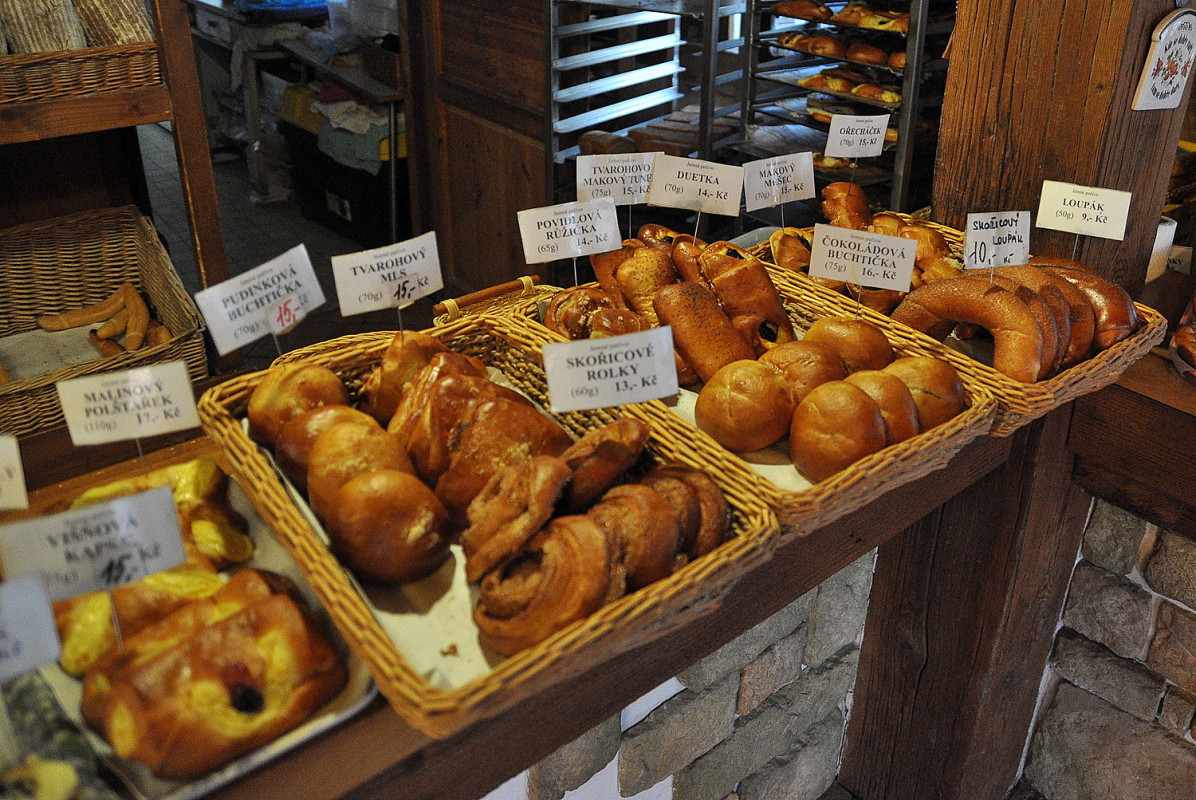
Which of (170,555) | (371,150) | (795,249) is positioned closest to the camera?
(170,555)

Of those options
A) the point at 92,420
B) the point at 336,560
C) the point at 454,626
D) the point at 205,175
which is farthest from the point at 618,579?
the point at 205,175

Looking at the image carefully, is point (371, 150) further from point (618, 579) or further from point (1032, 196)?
point (618, 579)

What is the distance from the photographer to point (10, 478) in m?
0.99

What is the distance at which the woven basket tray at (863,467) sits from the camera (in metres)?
1.18

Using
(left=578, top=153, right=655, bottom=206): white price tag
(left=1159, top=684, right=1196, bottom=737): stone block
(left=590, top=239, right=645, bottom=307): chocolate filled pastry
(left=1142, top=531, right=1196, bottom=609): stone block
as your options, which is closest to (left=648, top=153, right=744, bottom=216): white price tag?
(left=578, top=153, right=655, bottom=206): white price tag

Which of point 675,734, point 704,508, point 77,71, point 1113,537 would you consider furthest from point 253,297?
point 1113,537

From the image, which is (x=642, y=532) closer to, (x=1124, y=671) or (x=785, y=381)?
(x=785, y=381)

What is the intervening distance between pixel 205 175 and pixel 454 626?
66.5 inches

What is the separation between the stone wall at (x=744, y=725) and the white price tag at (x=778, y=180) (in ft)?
2.62

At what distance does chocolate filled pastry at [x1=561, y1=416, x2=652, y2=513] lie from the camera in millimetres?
1107

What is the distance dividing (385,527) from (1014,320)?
1.06 meters

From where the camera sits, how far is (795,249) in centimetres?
187

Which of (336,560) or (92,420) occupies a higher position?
(92,420)

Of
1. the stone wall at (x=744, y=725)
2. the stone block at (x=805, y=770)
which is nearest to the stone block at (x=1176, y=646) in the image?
the stone wall at (x=744, y=725)
